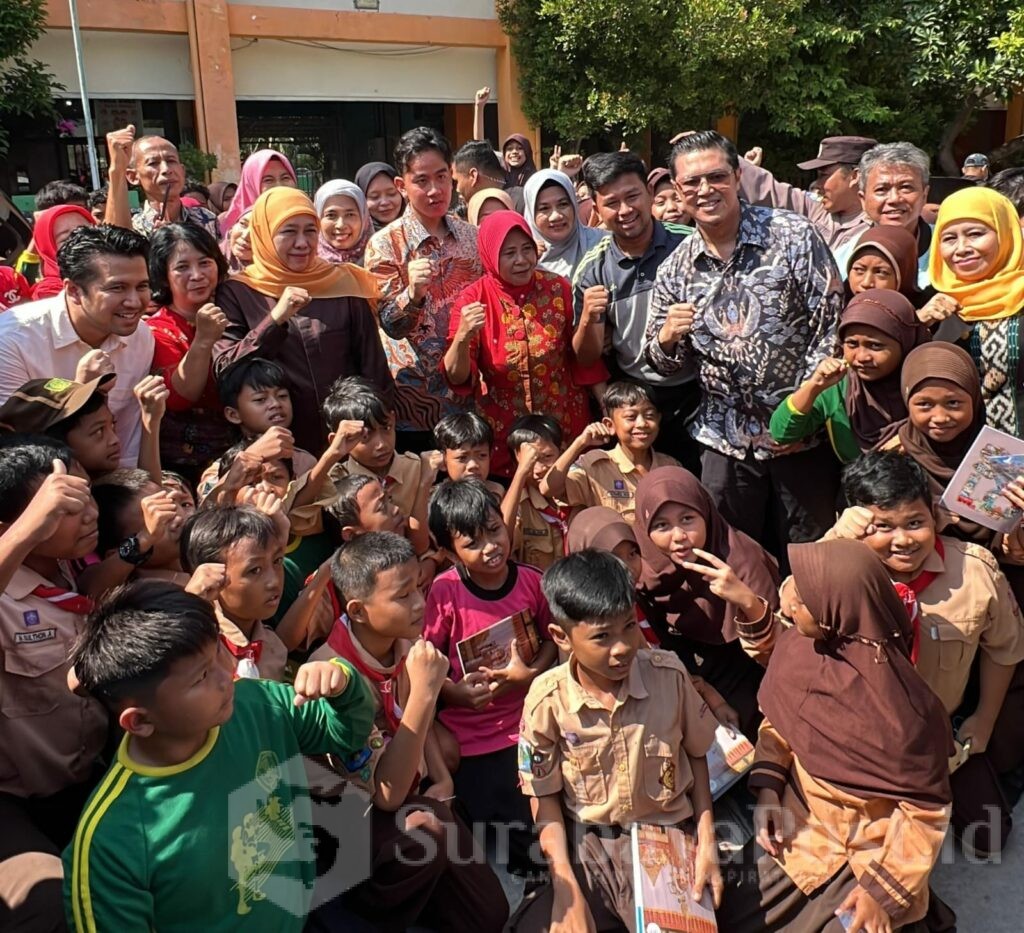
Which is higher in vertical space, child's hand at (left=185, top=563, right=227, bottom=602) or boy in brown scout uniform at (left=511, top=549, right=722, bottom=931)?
child's hand at (left=185, top=563, right=227, bottom=602)

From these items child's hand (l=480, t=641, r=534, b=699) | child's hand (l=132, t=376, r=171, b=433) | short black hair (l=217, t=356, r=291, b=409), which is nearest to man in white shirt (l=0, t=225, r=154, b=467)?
child's hand (l=132, t=376, r=171, b=433)

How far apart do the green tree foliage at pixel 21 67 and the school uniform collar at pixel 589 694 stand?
33.2ft

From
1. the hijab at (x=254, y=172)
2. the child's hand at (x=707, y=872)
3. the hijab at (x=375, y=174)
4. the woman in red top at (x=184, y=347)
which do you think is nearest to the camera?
the child's hand at (x=707, y=872)

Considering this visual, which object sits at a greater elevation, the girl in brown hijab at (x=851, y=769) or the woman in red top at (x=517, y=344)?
the woman in red top at (x=517, y=344)

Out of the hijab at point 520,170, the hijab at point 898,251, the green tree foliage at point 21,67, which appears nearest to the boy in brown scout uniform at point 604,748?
the hijab at point 898,251

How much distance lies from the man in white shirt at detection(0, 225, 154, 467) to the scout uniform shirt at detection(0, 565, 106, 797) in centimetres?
95

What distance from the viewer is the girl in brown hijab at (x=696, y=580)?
9.11ft

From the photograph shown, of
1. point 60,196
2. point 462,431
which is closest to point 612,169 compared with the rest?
point 462,431

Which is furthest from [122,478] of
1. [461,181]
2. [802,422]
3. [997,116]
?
[997,116]

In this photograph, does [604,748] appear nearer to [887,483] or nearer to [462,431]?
[887,483]

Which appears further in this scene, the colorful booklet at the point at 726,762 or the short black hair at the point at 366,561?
the colorful booklet at the point at 726,762

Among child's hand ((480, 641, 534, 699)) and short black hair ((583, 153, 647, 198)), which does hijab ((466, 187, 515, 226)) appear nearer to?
short black hair ((583, 153, 647, 198))

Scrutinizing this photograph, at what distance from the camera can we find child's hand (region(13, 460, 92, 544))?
1947 mm

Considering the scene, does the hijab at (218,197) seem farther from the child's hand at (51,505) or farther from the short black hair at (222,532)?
the child's hand at (51,505)
